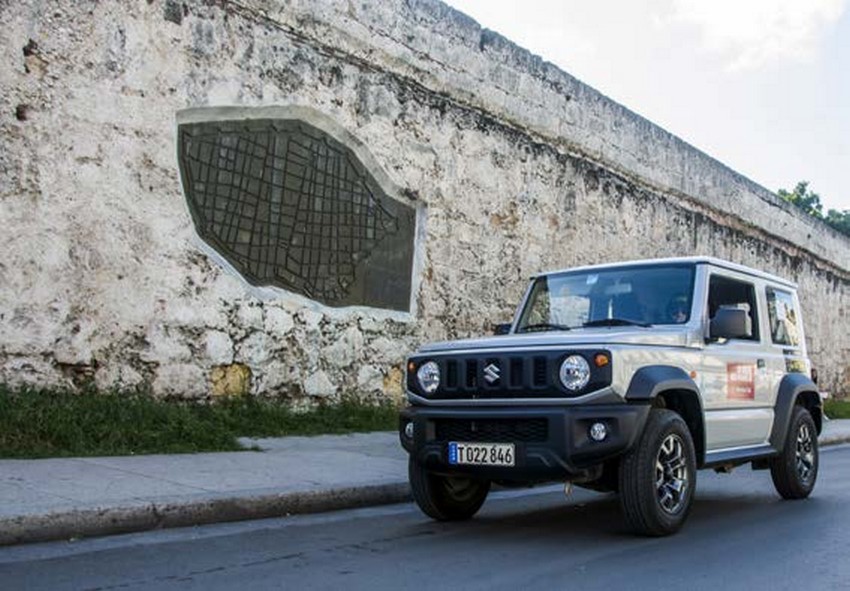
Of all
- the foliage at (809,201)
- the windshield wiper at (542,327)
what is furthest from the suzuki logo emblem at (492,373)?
the foliage at (809,201)

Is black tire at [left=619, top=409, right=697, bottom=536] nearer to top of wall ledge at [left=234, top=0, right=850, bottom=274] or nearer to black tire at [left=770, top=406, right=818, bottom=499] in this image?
black tire at [left=770, top=406, right=818, bottom=499]

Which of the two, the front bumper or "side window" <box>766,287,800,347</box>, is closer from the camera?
the front bumper

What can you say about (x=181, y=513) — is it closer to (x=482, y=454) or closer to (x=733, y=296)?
(x=482, y=454)

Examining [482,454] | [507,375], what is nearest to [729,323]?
[507,375]

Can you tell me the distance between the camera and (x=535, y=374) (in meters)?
5.68

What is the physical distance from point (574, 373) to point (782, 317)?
3213mm

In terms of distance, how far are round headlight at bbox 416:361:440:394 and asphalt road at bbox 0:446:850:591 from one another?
36.2 inches

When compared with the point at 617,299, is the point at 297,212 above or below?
above

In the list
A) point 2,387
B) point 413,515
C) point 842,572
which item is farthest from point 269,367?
point 842,572

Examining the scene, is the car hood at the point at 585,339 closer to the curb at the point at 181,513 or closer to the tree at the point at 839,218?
the curb at the point at 181,513

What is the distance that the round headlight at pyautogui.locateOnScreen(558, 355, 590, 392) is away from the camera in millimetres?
5543

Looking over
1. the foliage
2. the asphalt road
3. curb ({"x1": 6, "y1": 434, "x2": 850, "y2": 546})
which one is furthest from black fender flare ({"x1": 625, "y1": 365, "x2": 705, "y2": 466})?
the foliage

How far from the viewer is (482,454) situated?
224 inches

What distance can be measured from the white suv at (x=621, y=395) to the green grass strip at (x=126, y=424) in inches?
110
